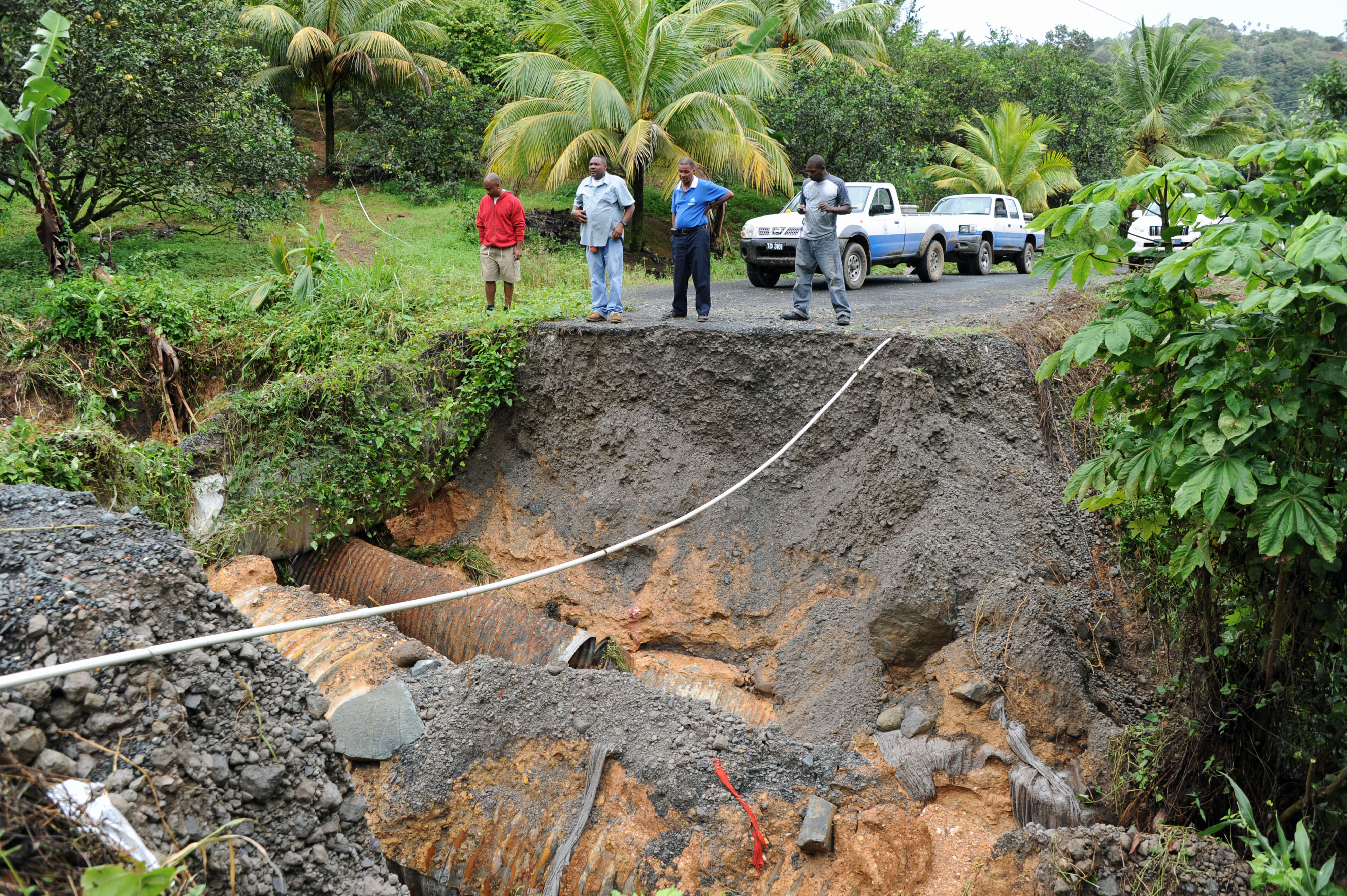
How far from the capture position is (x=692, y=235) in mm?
8922

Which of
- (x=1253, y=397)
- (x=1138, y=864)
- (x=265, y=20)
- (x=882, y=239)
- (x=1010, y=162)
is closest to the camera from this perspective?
(x=1253, y=397)

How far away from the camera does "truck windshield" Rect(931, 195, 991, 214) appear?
1684 cm

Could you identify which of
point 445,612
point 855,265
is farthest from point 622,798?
point 855,265

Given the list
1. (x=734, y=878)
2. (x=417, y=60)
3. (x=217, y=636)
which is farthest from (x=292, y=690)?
(x=417, y=60)

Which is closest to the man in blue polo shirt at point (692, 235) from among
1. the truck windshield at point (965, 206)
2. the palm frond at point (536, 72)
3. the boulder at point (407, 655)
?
the boulder at point (407, 655)

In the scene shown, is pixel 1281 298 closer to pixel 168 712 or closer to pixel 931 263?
pixel 168 712

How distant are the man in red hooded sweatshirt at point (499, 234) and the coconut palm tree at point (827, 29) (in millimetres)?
14398

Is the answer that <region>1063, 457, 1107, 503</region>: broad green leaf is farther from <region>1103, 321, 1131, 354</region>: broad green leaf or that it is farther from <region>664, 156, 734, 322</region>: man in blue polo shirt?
<region>664, 156, 734, 322</region>: man in blue polo shirt

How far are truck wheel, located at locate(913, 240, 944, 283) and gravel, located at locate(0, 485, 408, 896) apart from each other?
12.5 meters

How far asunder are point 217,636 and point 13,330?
757 centimetres

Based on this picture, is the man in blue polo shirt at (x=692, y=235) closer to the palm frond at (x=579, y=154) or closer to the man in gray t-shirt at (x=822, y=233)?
the man in gray t-shirt at (x=822, y=233)

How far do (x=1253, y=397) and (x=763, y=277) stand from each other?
10.6m

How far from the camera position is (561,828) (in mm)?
5262

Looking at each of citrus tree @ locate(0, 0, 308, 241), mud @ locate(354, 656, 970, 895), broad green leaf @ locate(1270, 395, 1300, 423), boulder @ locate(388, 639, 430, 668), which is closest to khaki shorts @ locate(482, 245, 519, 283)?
boulder @ locate(388, 639, 430, 668)
